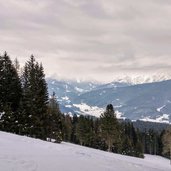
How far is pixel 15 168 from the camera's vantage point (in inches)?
818

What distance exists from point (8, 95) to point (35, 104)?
4.46 meters

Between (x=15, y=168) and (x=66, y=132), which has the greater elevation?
(x=66, y=132)

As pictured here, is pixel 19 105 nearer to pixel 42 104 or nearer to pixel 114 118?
pixel 42 104

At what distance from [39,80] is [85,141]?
59.5m

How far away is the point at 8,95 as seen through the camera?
63.2m

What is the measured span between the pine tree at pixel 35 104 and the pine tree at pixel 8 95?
1444 mm

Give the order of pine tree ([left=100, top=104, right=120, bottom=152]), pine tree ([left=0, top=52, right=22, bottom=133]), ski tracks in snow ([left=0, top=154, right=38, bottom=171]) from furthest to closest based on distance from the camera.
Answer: pine tree ([left=100, top=104, right=120, bottom=152]), pine tree ([left=0, top=52, right=22, bottom=133]), ski tracks in snow ([left=0, top=154, right=38, bottom=171])

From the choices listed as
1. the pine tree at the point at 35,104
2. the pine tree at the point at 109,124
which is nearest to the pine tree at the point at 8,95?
the pine tree at the point at 35,104

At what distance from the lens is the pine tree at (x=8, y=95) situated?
6039cm

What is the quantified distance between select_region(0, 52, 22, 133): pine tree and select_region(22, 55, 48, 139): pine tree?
1.44 meters

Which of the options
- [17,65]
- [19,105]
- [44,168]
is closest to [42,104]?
[19,105]

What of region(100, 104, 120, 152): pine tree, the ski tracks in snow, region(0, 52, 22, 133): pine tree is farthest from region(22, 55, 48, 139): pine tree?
the ski tracks in snow

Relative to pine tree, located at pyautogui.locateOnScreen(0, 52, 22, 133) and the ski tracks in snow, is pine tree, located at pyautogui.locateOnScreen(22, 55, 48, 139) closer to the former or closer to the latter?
pine tree, located at pyautogui.locateOnScreen(0, 52, 22, 133)

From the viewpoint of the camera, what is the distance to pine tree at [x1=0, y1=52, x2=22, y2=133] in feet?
198
